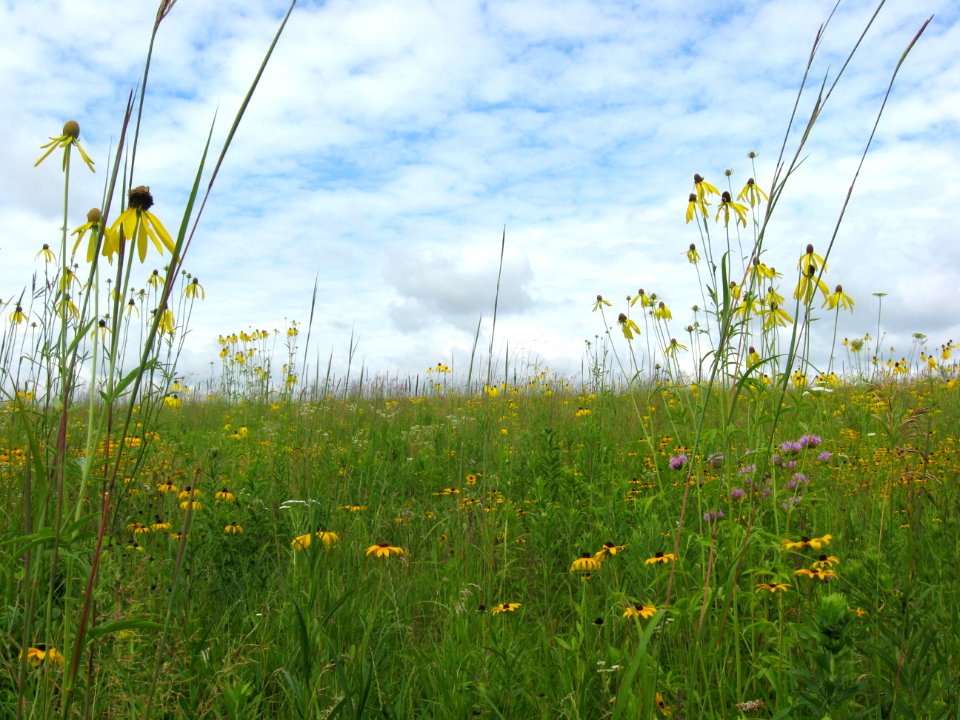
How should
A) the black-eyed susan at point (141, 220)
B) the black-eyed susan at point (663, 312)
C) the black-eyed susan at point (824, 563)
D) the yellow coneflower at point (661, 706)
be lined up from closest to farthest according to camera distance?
1. the black-eyed susan at point (141, 220)
2. the yellow coneflower at point (661, 706)
3. the black-eyed susan at point (824, 563)
4. the black-eyed susan at point (663, 312)

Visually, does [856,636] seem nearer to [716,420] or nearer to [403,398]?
[716,420]

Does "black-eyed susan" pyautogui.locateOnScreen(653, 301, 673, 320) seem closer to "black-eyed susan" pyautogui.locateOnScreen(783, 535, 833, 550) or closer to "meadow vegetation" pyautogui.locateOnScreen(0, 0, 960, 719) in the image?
"meadow vegetation" pyautogui.locateOnScreen(0, 0, 960, 719)

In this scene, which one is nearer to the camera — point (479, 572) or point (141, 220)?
A: point (141, 220)

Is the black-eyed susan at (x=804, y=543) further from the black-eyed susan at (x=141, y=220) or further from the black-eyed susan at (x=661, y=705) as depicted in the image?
the black-eyed susan at (x=141, y=220)

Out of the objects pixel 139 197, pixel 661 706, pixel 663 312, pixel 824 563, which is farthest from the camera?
pixel 663 312

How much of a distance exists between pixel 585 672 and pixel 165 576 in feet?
5.04

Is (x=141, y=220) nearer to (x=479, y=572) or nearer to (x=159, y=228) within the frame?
(x=159, y=228)

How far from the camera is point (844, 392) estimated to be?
773 cm

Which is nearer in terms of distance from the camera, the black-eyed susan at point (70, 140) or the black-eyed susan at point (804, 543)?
the black-eyed susan at point (70, 140)

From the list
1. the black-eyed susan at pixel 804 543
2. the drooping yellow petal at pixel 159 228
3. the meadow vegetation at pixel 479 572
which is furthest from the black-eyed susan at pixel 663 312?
the drooping yellow petal at pixel 159 228

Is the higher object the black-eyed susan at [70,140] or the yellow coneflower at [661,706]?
the black-eyed susan at [70,140]

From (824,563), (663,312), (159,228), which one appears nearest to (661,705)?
(824,563)

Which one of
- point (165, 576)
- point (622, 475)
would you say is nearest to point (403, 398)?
point (622, 475)

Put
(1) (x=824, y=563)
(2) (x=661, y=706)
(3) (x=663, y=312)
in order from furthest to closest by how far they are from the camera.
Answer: (3) (x=663, y=312), (1) (x=824, y=563), (2) (x=661, y=706)
